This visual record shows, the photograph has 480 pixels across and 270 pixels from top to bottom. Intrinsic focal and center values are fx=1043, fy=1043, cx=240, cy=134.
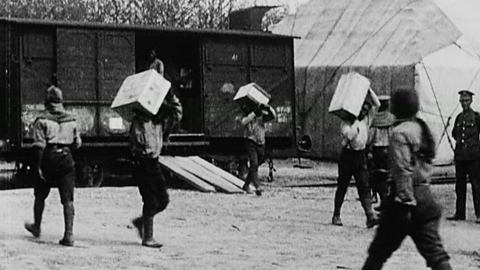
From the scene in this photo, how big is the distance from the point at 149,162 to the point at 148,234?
2.58 feet

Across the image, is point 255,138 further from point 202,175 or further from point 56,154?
point 56,154

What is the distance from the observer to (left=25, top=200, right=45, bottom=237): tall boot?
36.6 ft

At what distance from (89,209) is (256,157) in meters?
3.91

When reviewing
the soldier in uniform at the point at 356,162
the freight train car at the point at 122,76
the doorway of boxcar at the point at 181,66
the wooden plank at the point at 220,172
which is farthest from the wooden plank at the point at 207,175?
the soldier in uniform at the point at 356,162

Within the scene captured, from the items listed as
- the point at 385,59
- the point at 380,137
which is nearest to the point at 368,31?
the point at 385,59

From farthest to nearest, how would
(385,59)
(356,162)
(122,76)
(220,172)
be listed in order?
1. (385,59)
2. (122,76)
3. (220,172)
4. (356,162)

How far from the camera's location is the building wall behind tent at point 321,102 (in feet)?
85.1

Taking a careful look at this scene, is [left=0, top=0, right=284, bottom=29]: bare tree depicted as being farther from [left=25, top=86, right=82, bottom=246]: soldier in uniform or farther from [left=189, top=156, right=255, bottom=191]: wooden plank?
[left=25, top=86, right=82, bottom=246]: soldier in uniform

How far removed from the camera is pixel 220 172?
20.1 meters

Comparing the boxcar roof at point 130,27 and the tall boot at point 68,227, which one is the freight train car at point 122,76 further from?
the tall boot at point 68,227

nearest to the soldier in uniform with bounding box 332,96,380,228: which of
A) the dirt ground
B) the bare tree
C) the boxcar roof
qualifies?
the dirt ground

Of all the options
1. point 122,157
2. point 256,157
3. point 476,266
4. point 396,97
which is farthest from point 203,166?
point 396,97

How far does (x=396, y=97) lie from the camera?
8.25 meters

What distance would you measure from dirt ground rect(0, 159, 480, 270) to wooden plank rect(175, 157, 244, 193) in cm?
72
